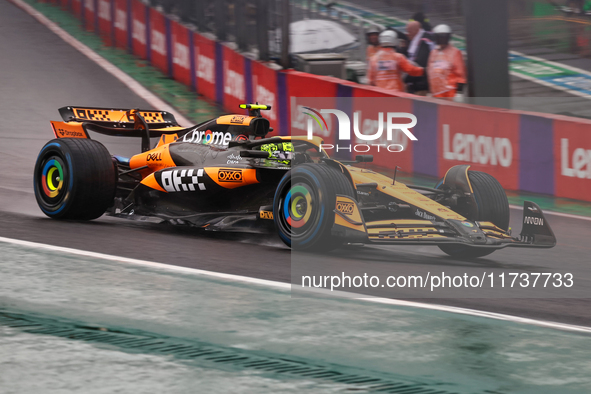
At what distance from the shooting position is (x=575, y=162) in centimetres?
921

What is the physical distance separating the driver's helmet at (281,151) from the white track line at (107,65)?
25.7 ft

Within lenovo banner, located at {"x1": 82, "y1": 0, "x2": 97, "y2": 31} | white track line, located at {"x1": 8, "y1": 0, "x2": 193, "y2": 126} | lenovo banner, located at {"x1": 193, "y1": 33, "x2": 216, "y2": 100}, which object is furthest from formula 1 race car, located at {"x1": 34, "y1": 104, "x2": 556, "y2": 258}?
lenovo banner, located at {"x1": 82, "y1": 0, "x2": 97, "y2": 31}

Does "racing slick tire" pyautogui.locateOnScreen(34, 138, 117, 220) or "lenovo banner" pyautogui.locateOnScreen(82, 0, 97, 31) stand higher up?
"lenovo banner" pyautogui.locateOnScreen(82, 0, 97, 31)

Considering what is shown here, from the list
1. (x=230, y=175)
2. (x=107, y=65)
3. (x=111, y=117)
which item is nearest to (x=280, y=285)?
(x=230, y=175)

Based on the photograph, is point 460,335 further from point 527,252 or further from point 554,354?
point 527,252

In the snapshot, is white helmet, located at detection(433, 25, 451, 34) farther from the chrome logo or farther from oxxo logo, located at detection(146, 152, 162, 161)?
the chrome logo

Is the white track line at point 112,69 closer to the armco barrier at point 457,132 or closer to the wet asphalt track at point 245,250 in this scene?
the armco barrier at point 457,132

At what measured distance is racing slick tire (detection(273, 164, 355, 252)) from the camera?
5750 mm

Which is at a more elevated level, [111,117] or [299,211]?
[111,117]

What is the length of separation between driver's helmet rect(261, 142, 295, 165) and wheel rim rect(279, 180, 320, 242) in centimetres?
66

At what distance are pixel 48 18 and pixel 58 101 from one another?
11.6m

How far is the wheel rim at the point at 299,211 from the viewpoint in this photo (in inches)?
230

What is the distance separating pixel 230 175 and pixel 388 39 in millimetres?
5366

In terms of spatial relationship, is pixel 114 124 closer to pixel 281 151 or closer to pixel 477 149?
pixel 281 151
